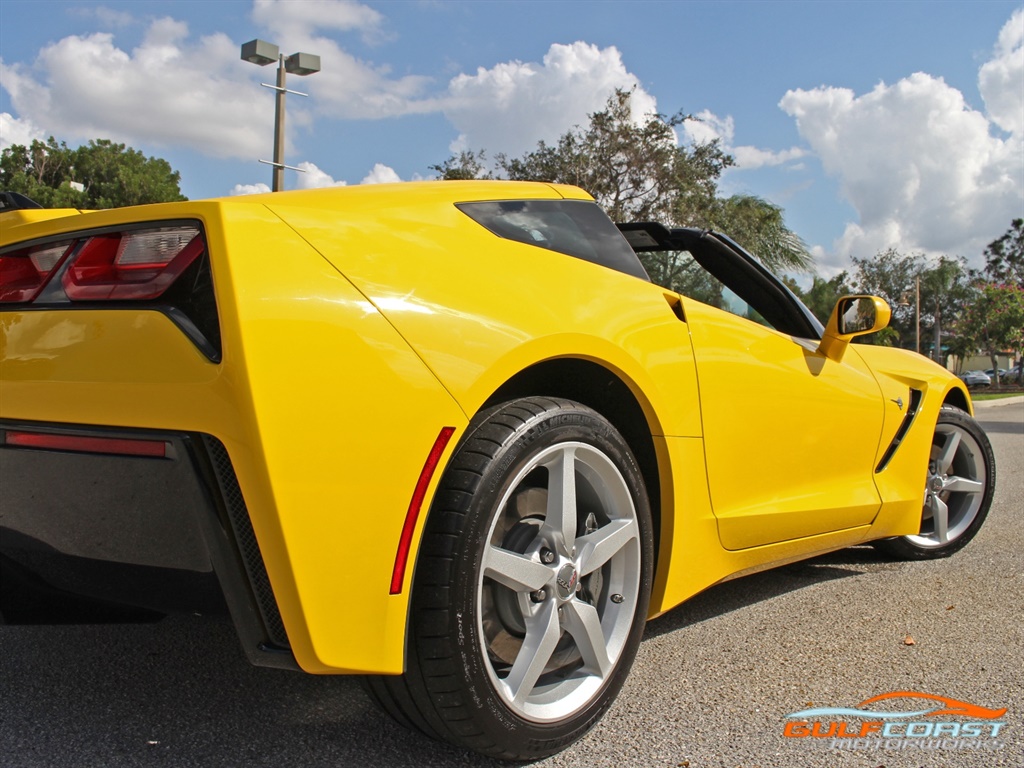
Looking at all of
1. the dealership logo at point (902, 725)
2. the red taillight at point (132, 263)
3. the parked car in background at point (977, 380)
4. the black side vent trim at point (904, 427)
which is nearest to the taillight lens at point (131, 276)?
the red taillight at point (132, 263)

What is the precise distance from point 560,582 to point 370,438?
63 cm

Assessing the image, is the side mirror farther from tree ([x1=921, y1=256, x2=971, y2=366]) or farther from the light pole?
tree ([x1=921, y1=256, x2=971, y2=366])

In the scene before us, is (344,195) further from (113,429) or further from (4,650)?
(4,650)

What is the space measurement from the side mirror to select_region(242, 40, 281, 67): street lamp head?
11239 mm

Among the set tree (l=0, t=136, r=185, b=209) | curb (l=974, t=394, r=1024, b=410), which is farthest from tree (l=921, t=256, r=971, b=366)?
tree (l=0, t=136, r=185, b=209)

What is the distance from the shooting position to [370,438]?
157cm

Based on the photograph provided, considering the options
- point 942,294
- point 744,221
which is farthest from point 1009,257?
point 744,221

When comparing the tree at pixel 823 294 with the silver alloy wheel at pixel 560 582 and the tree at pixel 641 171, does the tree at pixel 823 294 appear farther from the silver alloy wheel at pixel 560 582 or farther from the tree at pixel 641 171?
the silver alloy wheel at pixel 560 582

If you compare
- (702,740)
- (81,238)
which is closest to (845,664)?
(702,740)

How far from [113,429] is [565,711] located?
112 centimetres

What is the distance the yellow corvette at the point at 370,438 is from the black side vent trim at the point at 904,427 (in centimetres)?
140

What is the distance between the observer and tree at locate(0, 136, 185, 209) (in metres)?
26.1

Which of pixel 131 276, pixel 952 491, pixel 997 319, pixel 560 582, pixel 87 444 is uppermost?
pixel 131 276

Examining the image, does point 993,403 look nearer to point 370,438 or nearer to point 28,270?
point 370,438
